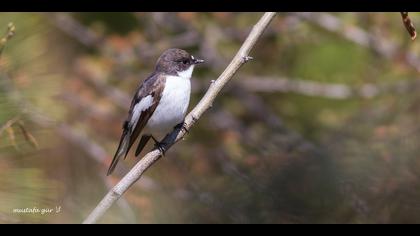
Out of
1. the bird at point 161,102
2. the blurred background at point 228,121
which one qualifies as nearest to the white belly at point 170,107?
the bird at point 161,102

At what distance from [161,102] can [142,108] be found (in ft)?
0.41

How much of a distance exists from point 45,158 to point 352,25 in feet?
11.2

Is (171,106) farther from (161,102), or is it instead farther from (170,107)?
(161,102)

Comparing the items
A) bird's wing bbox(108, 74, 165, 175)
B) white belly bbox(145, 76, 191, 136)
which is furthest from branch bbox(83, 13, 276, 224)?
bird's wing bbox(108, 74, 165, 175)

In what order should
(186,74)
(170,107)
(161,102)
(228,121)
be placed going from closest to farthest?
(170,107) < (161,102) < (186,74) < (228,121)

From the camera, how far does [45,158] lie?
6418 millimetres

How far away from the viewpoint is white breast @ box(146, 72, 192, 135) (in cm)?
356

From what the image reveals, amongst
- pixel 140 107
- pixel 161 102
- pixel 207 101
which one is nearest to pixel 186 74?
pixel 161 102

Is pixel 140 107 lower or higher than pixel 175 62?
lower

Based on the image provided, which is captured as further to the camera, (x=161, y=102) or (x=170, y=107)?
(x=161, y=102)

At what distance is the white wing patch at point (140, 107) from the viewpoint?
3717 millimetres

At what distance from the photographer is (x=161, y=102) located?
374 cm

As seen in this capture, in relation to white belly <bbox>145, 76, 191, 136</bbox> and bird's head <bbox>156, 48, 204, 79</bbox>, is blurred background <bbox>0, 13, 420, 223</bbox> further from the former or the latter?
bird's head <bbox>156, 48, 204, 79</bbox>
